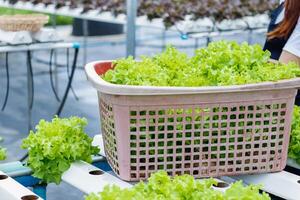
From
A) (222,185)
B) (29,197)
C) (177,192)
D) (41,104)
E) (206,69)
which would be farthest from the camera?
(41,104)

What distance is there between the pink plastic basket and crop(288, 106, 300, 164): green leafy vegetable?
0.10 meters

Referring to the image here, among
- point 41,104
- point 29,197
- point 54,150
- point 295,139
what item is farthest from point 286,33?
point 41,104

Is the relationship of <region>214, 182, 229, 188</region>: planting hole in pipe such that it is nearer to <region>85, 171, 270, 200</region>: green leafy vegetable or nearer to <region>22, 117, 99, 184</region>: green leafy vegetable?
<region>85, 171, 270, 200</region>: green leafy vegetable

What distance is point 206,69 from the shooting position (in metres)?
1.45

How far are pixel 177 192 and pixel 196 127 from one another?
0.94 feet

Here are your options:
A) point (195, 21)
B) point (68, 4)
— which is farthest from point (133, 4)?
point (68, 4)

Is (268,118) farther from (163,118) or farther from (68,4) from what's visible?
(68,4)

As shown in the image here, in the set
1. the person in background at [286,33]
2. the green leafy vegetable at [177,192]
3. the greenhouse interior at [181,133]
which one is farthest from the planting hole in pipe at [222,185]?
the person in background at [286,33]

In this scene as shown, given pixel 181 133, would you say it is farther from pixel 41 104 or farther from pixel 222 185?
pixel 41 104

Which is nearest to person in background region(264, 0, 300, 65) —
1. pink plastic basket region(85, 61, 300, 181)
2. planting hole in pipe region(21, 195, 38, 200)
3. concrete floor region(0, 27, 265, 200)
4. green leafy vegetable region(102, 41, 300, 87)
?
green leafy vegetable region(102, 41, 300, 87)

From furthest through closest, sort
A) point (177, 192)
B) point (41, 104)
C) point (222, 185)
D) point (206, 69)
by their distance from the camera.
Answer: point (41, 104)
point (206, 69)
point (222, 185)
point (177, 192)

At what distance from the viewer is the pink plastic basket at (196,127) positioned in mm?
1305

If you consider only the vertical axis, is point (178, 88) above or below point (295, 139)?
above

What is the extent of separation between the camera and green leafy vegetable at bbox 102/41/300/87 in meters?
1.37
